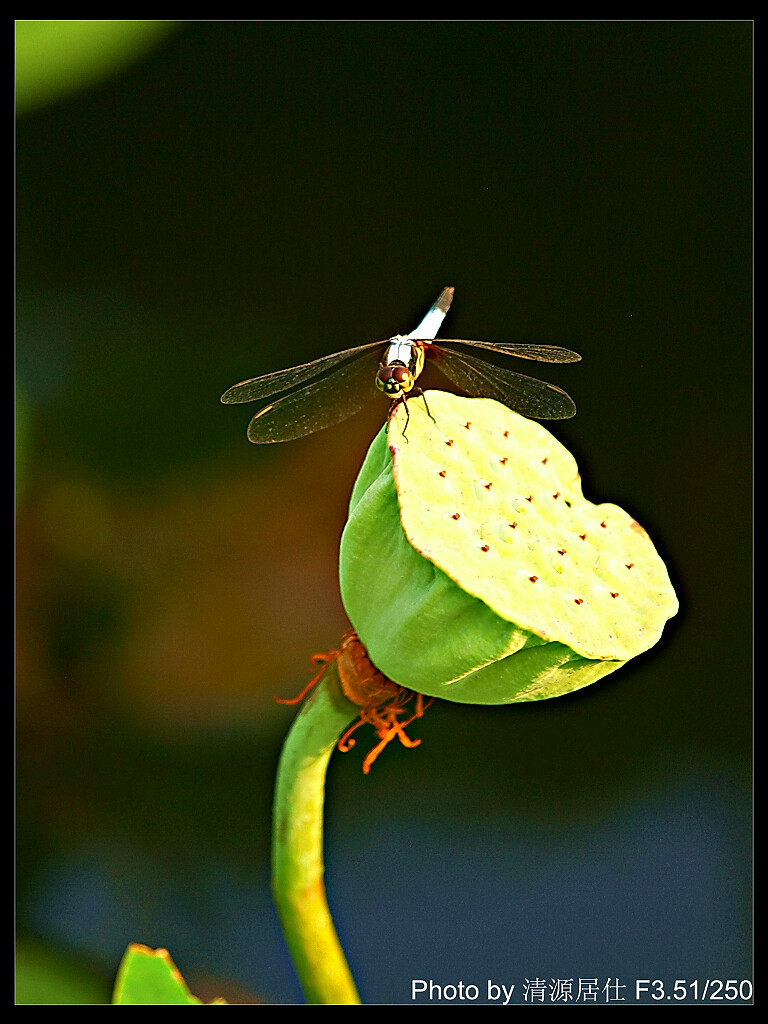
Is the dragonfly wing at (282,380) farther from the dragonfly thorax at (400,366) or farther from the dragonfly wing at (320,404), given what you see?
the dragonfly thorax at (400,366)

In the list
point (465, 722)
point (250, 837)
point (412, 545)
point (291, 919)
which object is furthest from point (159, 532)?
point (412, 545)

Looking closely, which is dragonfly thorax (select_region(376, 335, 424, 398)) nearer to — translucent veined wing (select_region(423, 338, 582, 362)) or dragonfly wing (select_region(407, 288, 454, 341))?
dragonfly wing (select_region(407, 288, 454, 341))

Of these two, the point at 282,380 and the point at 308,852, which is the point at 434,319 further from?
the point at 308,852

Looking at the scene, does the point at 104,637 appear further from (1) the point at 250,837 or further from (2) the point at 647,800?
(2) the point at 647,800

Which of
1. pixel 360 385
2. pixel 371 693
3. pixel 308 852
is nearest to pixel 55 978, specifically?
pixel 308 852

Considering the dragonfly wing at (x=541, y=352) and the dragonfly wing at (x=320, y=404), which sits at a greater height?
the dragonfly wing at (x=541, y=352)

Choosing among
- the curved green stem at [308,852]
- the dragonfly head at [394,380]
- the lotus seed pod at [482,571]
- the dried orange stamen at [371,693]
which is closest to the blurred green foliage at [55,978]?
the curved green stem at [308,852]
